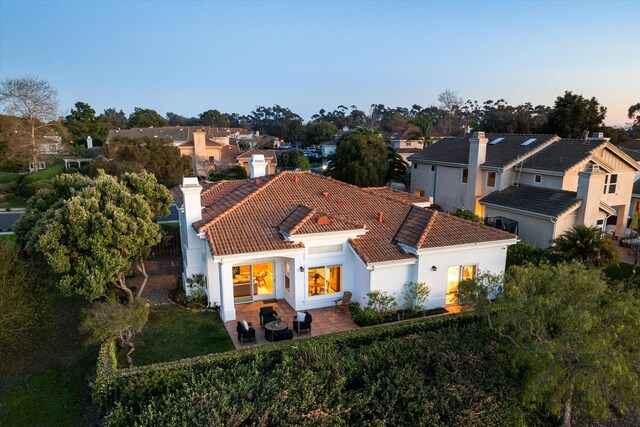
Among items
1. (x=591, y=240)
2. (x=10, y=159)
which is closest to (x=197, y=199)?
(x=591, y=240)

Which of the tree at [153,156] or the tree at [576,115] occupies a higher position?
the tree at [576,115]

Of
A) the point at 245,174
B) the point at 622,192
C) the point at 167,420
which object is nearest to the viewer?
the point at 167,420

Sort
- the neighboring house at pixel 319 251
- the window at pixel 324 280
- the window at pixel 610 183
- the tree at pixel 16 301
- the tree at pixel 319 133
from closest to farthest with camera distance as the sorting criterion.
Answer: the tree at pixel 16 301
the neighboring house at pixel 319 251
the window at pixel 324 280
the window at pixel 610 183
the tree at pixel 319 133

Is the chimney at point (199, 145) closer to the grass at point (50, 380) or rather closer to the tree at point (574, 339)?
the grass at point (50, 380)

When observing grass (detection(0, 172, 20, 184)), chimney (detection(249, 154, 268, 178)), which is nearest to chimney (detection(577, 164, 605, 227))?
chimney (detection(249, 154, 268, 178))

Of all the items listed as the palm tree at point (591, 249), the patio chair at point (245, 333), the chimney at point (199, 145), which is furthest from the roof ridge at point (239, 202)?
the chimney at point (199, 145)

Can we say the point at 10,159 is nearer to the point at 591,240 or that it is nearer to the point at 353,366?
the point at 353,366
